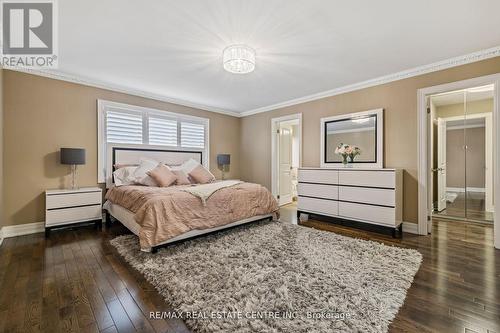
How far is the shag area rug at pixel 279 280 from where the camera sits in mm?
1479

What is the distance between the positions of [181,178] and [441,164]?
5188mm

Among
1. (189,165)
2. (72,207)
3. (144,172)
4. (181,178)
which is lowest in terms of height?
(72,207)

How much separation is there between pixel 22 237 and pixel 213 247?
2.83 m

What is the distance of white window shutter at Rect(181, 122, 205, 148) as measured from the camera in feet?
16.7

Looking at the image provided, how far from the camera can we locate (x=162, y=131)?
4.72m

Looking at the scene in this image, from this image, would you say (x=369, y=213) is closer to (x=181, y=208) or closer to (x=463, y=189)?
(x=463, y=189)

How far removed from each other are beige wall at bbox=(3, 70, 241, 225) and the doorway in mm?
5966

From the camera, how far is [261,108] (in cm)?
559

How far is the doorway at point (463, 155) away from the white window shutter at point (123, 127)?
17.7ft

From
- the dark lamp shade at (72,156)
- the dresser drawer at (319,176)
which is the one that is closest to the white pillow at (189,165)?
the dark lamp shade at (72,156)

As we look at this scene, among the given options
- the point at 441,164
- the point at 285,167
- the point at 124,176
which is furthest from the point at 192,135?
the point at 441,164

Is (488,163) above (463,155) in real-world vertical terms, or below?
below

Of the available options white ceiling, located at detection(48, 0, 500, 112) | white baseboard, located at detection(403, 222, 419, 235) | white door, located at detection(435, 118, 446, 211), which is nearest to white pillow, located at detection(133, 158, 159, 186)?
white ceiling, located at detection(48, 0, 500, 112)

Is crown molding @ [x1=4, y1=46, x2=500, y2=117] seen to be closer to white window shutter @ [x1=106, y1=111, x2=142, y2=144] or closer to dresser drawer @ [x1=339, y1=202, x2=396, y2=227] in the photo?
white window shutter @ [x1=106, y1=111, x2=142, y2=144]
